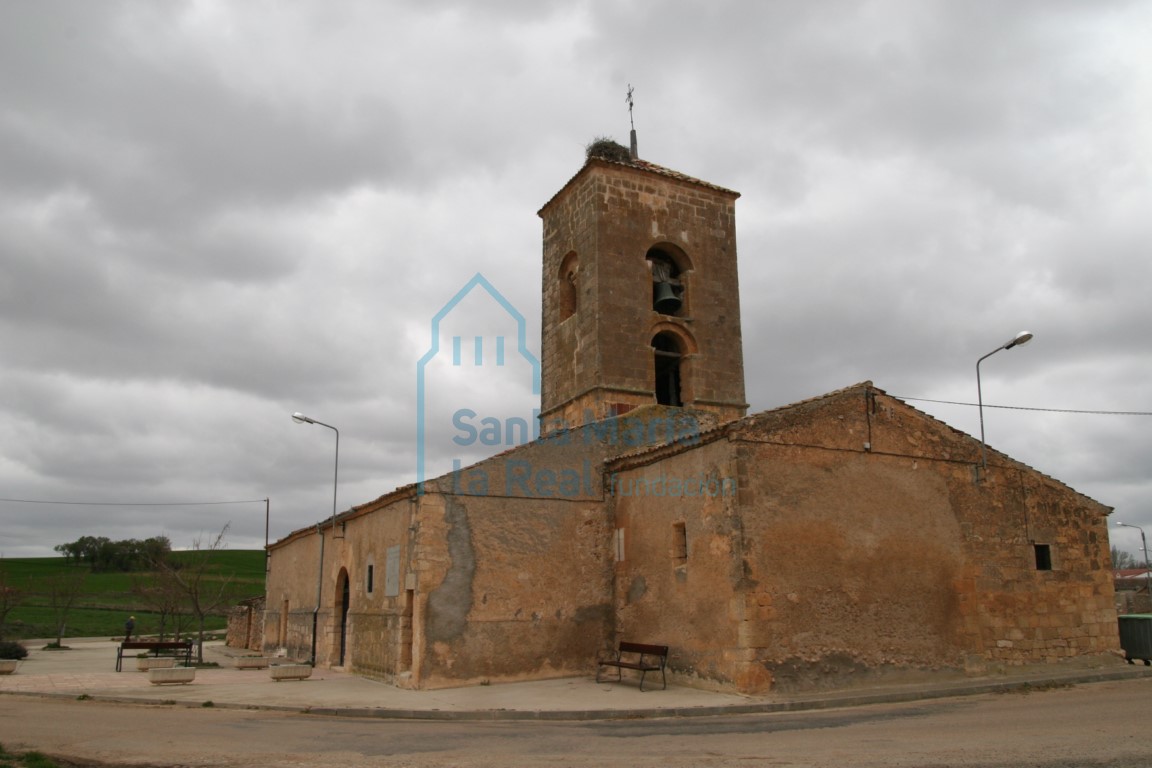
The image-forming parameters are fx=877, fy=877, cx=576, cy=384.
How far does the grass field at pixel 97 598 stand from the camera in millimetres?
40338

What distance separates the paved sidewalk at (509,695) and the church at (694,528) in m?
0.37

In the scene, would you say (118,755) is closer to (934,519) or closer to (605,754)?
(605,754)

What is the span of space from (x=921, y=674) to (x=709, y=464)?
4722mm

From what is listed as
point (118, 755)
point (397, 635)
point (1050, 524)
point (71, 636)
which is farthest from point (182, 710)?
point (71, 636)

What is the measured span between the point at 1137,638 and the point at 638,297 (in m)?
11.8

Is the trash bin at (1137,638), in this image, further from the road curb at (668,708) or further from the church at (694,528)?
the road curb at (668,708)

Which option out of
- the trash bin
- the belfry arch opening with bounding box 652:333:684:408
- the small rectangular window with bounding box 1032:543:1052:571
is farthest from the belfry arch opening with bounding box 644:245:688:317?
the trash bin

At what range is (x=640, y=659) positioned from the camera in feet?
48.3

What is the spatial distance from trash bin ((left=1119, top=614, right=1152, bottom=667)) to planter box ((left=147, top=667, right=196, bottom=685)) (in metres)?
18.0

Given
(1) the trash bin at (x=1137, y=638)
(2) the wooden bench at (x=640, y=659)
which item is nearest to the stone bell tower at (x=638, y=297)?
(2) the wooden bench at (x=640, y=659)

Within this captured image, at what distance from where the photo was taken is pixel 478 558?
50.9ft

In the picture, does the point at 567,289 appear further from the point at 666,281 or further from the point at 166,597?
the point at 166,597

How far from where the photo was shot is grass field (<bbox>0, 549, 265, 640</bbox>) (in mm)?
40338

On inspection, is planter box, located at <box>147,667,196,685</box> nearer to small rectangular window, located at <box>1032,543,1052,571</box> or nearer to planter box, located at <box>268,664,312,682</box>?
planter box, located at <box>268,664,312,682</box>
